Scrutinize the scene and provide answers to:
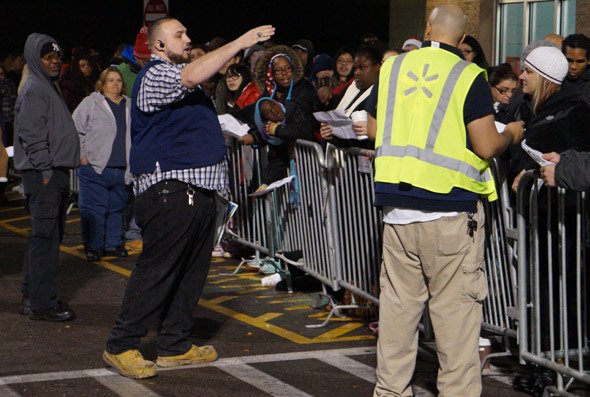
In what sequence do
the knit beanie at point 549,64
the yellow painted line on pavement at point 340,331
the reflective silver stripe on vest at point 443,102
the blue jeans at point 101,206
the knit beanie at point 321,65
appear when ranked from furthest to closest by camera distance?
the knit beanie at point 321,65 < the blue jeans at point 101,206 < the yellow painted line on pavement at point 340,331 < the knit beanie at point 549,64 < the reflective silver stripe on vest at point 443,102

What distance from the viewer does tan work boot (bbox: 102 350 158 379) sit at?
7.41 meters

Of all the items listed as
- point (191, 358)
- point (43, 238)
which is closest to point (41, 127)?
point (43, 238)

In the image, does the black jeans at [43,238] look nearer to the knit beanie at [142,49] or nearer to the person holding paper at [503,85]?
the person holding paper at [503,85]

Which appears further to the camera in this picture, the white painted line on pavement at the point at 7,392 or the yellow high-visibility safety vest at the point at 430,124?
the white painted line on pavement at the point at 7,392

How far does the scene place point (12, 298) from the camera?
9.95m

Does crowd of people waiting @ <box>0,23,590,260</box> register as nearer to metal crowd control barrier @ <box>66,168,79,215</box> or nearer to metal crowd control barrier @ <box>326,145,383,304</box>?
metal crowd control barrier @ <box>326,145,383,304</box>

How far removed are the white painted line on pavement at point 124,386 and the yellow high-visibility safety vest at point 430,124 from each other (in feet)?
6.44

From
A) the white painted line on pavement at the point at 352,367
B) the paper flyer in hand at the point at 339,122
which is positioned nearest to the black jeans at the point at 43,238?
the paper flyer in hand at the point at 339,122

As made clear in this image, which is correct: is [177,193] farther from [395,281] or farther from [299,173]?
[299,173]

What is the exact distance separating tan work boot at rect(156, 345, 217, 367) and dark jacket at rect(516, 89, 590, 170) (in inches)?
91.1

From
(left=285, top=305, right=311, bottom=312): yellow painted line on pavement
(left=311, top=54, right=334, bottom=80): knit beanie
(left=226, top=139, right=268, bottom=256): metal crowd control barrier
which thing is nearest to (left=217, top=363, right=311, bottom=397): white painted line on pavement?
(left=285, top=305, right=311, bottom=312): yellow painted line on pavement

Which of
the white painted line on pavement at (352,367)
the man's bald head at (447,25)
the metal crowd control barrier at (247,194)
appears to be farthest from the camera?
the metal crowd control barrier at (247,194)

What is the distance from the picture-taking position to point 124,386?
23.8 ft

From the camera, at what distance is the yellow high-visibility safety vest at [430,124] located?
6.23 meters
